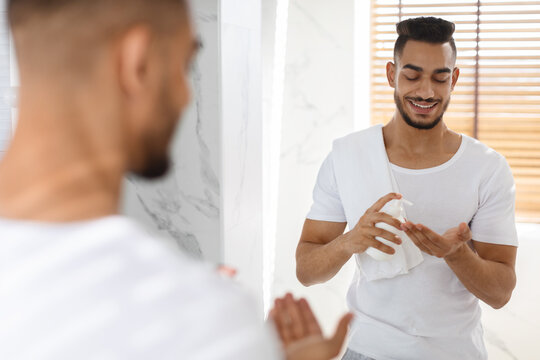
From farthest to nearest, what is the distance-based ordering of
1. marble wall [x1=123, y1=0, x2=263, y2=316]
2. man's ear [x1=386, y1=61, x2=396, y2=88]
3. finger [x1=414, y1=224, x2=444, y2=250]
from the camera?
man's ear [x1=386, y1=61, x2=396, y2=88] < marble wall [x1=123, y1=0, x2=263, y2=316] < finger [x1=414, y1=224, x2=444, y2=250]

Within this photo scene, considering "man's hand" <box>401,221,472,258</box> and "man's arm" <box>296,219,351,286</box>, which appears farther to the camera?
"man's arm" <box>296,219,351,286</box>

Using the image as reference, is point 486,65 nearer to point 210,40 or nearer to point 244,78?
point 244,78

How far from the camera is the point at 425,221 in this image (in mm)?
1532

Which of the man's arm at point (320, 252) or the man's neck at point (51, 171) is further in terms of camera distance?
the man's arm at point (320, 252)

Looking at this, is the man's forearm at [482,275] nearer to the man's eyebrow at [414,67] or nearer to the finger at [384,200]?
the finger at [384,200]

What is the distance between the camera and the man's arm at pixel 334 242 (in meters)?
1.39

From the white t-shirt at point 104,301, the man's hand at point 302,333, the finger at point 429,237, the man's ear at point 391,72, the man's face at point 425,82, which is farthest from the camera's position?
the man's ear at point 391,72

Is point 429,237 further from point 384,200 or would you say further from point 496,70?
point 496,70

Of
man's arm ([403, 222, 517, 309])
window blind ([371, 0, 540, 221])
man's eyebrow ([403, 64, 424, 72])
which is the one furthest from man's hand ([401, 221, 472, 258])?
window blind ([371, 0, 540, 221])

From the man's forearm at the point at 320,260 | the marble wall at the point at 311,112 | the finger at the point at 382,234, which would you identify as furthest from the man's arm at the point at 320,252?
the marble wall at the point at 311,112

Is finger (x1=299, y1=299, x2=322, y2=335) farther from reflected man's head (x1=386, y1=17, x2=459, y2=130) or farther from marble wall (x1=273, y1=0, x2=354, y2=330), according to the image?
marble wall (x1=273, y1=0, x2=354, y2=330)

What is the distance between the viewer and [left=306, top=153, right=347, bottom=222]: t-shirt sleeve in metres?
1.62

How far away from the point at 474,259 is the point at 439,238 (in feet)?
0.46

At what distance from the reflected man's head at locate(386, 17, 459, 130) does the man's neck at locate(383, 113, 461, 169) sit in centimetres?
3
